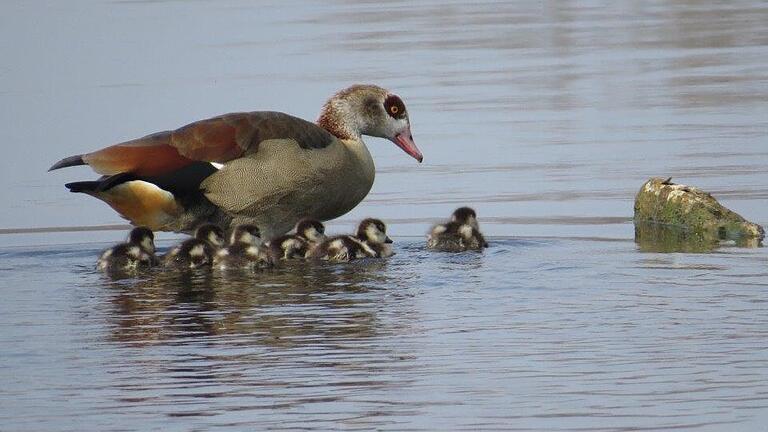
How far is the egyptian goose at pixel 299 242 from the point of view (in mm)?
12047

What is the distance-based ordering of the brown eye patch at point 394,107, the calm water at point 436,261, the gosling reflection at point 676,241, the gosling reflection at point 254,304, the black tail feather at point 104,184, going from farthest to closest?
the brown eye patch at point 394,107
the black tail feather at point 104,184
the gosling reflection at point 676,241
the gosling reflection at point 254,304
the calm water at point 436,261

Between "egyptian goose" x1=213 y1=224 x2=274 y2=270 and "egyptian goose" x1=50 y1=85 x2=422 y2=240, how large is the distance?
74 centimetres

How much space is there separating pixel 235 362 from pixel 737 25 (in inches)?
658

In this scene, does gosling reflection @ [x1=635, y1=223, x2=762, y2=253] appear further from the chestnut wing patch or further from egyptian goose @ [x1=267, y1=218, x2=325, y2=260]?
the chestnut wing patch

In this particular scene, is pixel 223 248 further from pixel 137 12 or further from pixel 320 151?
pixel 137 12

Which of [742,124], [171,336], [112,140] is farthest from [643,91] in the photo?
[171,336]

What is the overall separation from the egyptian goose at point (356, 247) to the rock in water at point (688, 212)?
1941 millimetres

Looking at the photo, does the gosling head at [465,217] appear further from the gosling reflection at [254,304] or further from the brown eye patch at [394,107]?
→ the brown eye patch at [394,107]

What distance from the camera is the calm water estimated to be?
7.86 metres

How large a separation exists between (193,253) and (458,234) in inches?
66.2

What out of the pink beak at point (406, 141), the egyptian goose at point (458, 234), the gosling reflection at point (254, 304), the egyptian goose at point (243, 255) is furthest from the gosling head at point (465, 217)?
the pink beak at point (406, 141)

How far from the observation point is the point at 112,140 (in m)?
16.8

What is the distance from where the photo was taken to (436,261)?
38.1 feet

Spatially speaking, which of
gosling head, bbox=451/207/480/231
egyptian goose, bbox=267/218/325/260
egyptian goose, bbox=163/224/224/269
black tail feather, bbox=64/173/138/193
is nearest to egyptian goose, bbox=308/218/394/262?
egyptian goose, bbox=267/218/325/260
